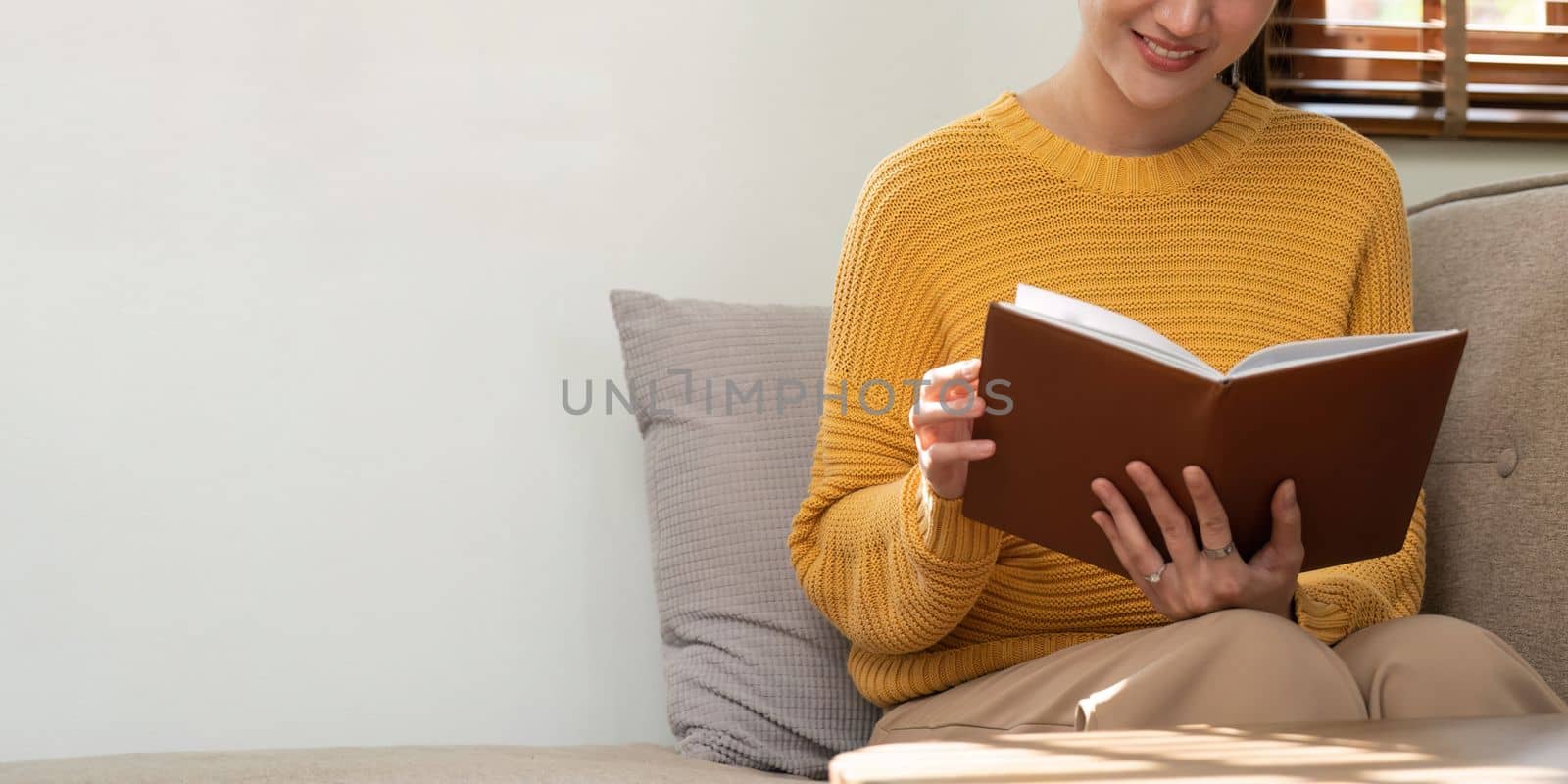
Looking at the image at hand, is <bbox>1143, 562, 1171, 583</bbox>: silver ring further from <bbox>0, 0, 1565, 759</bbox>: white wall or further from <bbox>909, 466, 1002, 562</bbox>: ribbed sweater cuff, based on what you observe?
<bbox>0, 0, 1565, 759</bbox>: white wall

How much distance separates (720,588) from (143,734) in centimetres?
65

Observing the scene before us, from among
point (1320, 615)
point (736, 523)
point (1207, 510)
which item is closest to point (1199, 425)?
point (1207, 510)

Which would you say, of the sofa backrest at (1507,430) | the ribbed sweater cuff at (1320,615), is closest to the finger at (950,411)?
the ribbed sweater cuff at (1320,615)

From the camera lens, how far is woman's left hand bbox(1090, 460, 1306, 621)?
980 millimetres

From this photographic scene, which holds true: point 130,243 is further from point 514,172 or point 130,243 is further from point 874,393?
point 874,393

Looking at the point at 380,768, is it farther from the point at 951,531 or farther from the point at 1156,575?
the point at 1156,575

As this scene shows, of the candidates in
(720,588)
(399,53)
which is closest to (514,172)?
(399,53)

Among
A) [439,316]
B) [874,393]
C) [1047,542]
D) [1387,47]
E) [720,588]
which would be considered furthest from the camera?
[1387,47]

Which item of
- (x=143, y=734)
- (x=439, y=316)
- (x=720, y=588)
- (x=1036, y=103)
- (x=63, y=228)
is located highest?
(x=1036, y=103)

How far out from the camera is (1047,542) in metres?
1.05

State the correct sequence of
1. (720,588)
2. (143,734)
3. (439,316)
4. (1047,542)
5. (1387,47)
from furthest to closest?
(1387,47) → (439,316) → (143,734) → (720,588) → (1047,542)

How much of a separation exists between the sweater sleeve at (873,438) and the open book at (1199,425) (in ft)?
0.58

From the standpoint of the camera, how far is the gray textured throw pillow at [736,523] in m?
1.38

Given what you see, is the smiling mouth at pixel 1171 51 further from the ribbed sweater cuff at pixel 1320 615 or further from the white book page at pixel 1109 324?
the ribbed sweater cuff at pixel 1320 615
